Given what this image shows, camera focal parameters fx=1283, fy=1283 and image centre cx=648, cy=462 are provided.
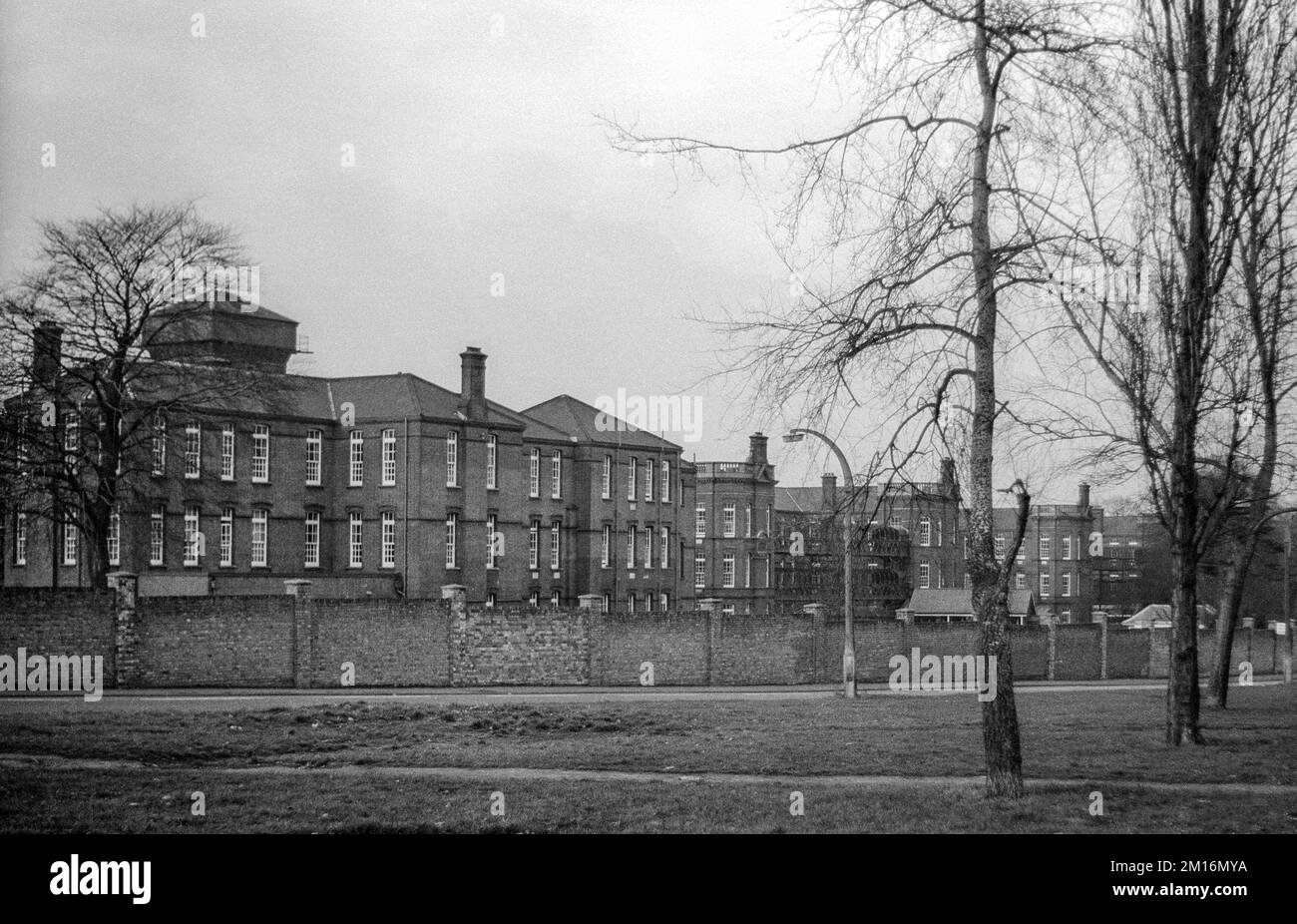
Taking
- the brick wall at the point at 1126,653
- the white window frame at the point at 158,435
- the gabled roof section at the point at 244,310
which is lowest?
the brick wall at the point at 1126,653

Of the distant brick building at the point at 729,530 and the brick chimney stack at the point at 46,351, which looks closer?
the brick chimney stack at the point at 46,351

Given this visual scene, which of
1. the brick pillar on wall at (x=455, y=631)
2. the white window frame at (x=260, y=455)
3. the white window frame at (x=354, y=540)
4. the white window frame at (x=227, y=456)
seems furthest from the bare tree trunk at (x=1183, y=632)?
the white window frame at (x=354, y=540)

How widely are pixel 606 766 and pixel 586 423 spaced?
51425mm

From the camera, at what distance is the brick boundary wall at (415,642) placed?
111 ft

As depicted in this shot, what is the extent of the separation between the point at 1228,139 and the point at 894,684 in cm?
2549

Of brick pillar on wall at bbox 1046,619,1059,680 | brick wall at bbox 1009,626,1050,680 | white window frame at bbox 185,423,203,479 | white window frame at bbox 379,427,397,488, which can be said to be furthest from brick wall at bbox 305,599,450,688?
brick pillar on wall at bbox 1046,619,1059,680

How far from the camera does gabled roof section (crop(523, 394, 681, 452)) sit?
66.1 metres

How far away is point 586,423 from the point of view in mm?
67000

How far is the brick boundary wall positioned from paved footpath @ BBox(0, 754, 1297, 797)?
19115mm

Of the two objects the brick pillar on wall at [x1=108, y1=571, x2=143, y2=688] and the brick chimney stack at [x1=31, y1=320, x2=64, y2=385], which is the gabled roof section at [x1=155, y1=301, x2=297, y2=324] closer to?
the brick chimney stack at [x1=31, y1=320, x2=64, y2=385]

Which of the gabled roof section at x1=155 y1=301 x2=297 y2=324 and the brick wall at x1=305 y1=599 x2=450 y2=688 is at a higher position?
the gabled roof section at x1=155 y1=301 x2=297 y2=324

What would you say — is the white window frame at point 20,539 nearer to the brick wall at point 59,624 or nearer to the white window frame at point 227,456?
the brick wall at point 59,624

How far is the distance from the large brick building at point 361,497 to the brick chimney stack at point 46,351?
6127mm

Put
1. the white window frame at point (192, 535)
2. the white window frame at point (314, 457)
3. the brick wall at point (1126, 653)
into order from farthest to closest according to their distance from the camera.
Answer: the white window frame at point (314, 457) < the brick wall at point (1126, 653) < the white window frame at point (192, 535)
